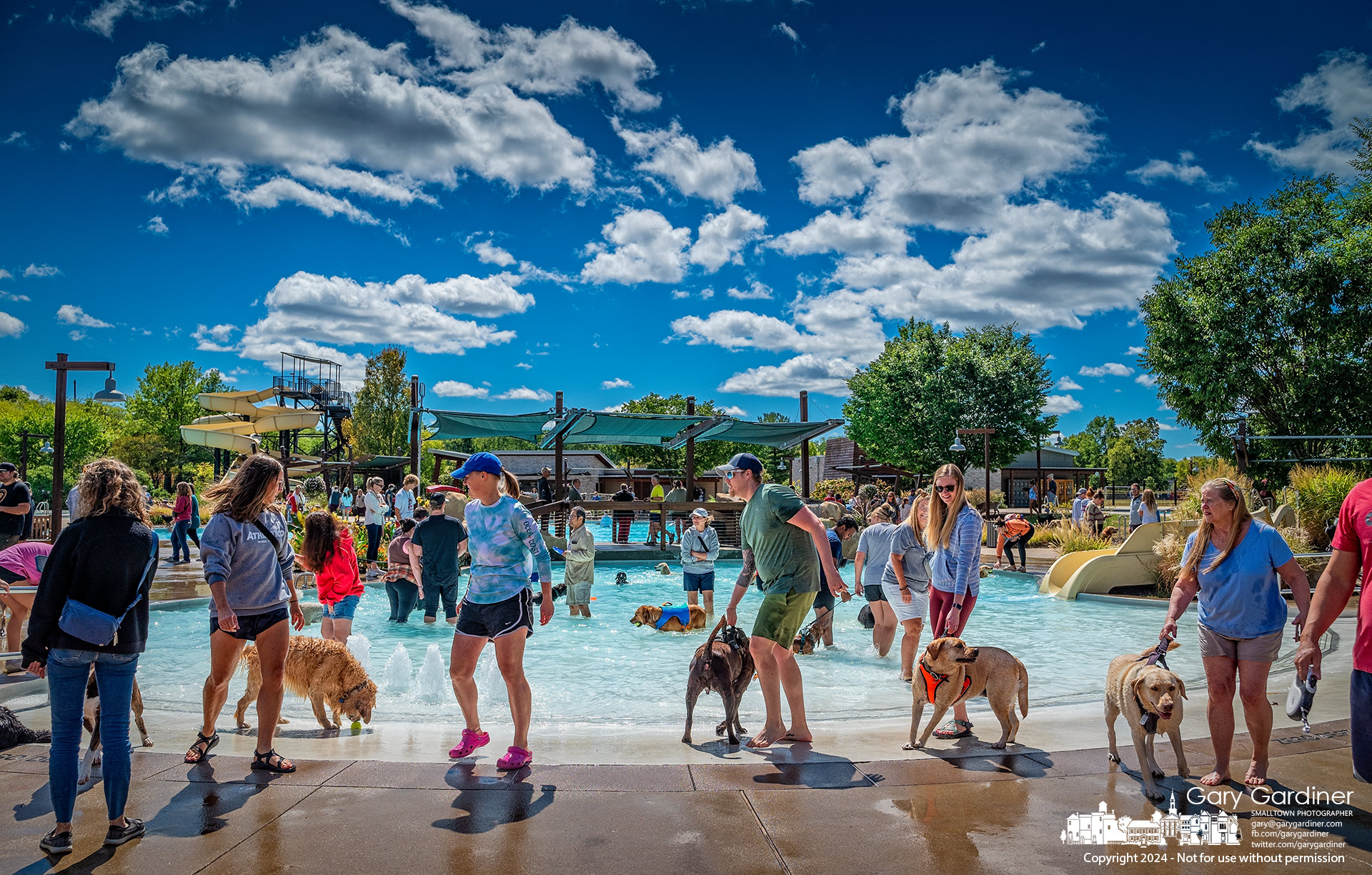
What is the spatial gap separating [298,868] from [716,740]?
2.57 m

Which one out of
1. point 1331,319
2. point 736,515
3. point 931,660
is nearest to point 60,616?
point 931,660

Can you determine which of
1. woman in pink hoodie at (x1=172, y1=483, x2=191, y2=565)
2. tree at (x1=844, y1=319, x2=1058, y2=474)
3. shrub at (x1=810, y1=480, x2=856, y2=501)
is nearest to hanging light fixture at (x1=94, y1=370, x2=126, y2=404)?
woman in pink hoodie at (x1=172, y1=483, x2=191, y2=565)

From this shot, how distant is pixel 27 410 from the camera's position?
176ft

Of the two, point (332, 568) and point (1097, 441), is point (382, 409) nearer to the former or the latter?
point (332, 568)

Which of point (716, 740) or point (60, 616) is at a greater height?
point (60, 616)

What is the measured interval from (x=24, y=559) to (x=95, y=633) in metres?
3.24

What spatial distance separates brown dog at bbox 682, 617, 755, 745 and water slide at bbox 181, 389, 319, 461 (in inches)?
806

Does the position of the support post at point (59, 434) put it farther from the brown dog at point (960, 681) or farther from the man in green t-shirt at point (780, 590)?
the brown dog at point (960, 681)

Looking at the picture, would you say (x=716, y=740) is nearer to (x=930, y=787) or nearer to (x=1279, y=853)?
(x=930, y=787)

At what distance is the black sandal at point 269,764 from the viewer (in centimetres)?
427

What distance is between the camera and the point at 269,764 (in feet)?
14.0

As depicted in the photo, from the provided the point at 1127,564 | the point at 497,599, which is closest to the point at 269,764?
the point at 497,599

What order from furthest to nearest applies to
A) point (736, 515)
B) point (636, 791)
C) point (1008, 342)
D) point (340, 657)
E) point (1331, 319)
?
point (1008, 342), point (1331, 319), point (736, 515), point (340, 657), point (636, 791)

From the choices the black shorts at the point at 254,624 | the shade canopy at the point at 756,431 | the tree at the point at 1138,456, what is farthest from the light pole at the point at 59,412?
the tree at the point at 1138,456
